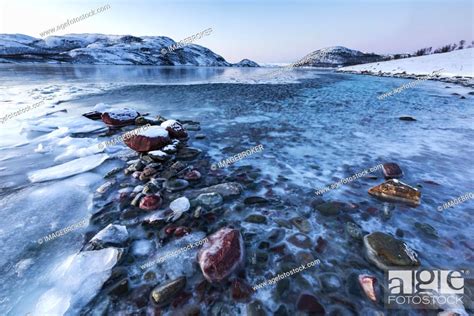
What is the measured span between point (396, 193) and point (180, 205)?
3.45 meters

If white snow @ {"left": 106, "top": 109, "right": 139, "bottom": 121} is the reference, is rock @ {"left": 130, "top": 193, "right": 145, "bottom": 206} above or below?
below

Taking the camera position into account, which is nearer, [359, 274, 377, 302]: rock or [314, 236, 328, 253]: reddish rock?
[359, 274, 377, 302]: rock

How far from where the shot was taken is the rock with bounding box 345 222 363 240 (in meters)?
A: 2.94

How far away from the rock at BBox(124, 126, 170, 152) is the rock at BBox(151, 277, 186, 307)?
3.79 metres

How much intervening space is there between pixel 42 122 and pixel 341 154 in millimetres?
10030

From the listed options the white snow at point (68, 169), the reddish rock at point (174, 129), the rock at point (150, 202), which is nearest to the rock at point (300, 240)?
the rock at point (150, 202)

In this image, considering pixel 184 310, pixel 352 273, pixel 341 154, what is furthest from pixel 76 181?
pixel 341 154

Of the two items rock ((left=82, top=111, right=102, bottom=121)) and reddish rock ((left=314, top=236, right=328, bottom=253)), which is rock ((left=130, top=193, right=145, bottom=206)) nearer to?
reddish rock ((left=314, top=236, right=328, bottom=253))

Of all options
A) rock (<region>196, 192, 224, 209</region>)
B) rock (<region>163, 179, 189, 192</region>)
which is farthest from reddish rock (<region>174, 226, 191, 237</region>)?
rock (<region>163, 179, 189, 192</region>)

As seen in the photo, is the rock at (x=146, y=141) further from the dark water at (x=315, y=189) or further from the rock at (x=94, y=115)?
the rock at (x=94, y=115)

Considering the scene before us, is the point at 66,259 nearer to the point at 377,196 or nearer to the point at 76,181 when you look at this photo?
the point at 76,181

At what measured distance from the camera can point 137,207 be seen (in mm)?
3570

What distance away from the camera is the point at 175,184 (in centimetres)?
414

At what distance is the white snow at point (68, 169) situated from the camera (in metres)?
4.46
